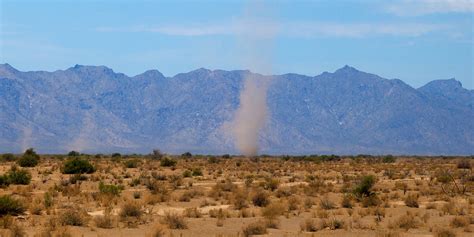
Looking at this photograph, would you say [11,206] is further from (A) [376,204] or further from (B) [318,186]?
(B) [318,186]

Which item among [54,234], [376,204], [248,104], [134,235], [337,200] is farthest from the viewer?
[248,104]

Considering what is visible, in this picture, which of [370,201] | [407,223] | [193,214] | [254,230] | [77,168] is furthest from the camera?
[77,168]

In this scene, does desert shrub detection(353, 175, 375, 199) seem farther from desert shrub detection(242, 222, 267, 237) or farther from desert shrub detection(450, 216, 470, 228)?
desert shrub detection(242, 222, 267, 237)

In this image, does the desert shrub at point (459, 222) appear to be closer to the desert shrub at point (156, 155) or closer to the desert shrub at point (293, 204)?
the desert shrub at point (293, 204)

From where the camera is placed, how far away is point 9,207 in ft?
90.4

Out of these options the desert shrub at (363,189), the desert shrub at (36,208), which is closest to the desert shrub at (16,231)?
the desert shrub at (36,208)

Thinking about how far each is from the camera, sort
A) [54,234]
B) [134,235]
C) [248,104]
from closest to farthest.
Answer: [54,234] → [134,235] → [248,104]

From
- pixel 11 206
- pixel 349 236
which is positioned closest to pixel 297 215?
pixel 349 236

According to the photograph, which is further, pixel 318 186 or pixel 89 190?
pixel 318 186

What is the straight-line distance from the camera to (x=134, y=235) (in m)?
24.1

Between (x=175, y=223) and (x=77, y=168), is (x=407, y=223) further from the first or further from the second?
(x=77, y=168)

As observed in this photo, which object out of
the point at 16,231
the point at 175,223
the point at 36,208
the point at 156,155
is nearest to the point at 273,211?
the point at 175,223

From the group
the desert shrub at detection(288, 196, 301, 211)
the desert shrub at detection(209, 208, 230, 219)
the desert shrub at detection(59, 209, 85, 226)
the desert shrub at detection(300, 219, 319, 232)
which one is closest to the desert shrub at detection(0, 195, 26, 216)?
the desert shrub at detection(59, 209, 85, 226)

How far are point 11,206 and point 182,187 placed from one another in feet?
54.4
